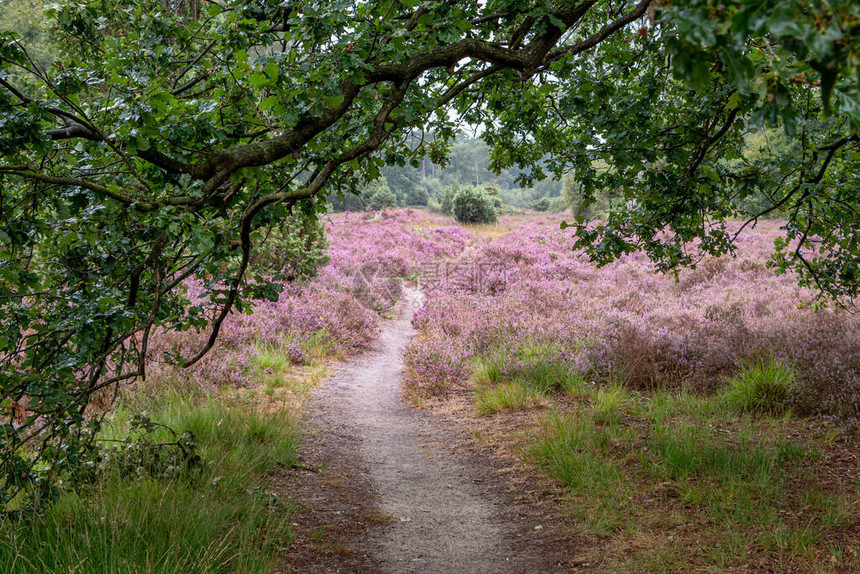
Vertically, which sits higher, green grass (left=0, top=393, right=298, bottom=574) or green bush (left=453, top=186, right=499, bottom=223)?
green bush (left=453, top=186, right=499, bottom=223)

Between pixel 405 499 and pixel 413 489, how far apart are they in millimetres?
234

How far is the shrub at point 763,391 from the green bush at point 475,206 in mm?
28197

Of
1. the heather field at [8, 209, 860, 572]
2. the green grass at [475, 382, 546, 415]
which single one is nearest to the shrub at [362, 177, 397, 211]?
the heather field at [8, 209, 860, 572]

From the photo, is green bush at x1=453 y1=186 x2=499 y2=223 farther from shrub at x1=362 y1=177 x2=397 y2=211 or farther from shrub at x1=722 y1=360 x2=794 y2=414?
shrub at x1=722 y1=360 x2=794 y2=414

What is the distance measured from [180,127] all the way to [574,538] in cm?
388

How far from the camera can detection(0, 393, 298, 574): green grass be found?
109 inches

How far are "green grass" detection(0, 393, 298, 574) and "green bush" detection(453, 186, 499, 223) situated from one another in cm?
2969

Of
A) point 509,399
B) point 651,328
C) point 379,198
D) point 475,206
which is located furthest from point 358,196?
point 379,198

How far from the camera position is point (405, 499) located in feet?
16.3

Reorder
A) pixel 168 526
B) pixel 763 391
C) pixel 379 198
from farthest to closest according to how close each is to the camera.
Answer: pixel 379 198 < pixel 763 391 < pixel 168 526

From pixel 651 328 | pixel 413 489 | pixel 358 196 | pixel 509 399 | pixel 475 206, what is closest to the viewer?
pixel 413 489

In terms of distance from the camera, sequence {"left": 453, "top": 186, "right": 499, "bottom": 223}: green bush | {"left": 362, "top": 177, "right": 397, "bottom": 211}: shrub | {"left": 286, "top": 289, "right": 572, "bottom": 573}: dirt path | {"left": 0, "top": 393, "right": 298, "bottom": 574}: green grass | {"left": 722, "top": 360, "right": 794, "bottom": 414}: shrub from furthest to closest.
Answer: {"left": 362, "top": 177, "right": 397, "bottom": 211}: shrub → {"left": 453, "top": 186, "right": 499, "bottom": 223}: green bush → {"left": 722, "top": 360, "right": 794, "bottom": 414}: shrub → {"left": 286, "top": 289, "right": 572, "bottom": 573}: dirt path → {"left": 0, "top": 393, "right": 298, "bottom": 574}: green grass

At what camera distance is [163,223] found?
2.28 metres

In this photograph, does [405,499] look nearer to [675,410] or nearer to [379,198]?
[675,410]
